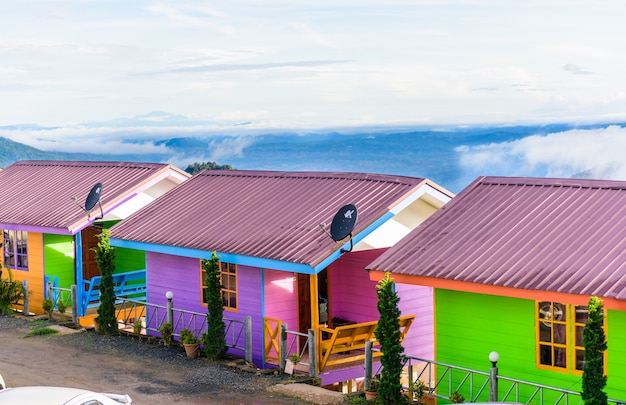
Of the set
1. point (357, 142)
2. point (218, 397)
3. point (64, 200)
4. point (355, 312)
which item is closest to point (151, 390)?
point (218, 397)

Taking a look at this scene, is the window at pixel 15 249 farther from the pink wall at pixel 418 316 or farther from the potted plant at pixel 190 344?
the pink wall at pixel 418 316

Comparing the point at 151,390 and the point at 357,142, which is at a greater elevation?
the point at 357,142

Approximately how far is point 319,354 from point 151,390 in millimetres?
3468

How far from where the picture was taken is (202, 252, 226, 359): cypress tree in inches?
832

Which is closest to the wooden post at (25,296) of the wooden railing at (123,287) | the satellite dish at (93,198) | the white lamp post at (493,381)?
the wooden railing at (123,287)

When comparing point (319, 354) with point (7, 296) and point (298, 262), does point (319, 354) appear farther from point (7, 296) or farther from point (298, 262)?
point (7, 296)

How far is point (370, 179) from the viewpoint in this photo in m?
22.6

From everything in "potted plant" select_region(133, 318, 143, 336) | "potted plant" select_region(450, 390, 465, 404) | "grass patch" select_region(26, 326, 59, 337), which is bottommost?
"potted plant" select_region(450, 390, 465, 404)

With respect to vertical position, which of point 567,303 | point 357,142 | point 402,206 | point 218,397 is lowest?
point 218,397

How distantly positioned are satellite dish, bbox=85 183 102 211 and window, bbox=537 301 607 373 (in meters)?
13.8

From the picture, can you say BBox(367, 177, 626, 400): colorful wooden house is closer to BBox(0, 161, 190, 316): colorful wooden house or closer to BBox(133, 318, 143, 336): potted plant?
BBox(133, 318, 143, 336): potted plant

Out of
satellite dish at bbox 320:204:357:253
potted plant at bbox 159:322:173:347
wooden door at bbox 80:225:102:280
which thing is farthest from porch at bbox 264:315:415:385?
wooden door at bbox 80:225:102:280

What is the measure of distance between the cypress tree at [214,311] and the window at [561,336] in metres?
7.54

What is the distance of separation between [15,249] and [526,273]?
690 inches
